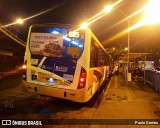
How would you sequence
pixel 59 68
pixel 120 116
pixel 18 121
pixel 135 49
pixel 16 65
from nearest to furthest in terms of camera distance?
1. pixel 18 121
2. pixel 120 116
3. pixel 59 68
4. pixel 16 65
5. pixel 135 49

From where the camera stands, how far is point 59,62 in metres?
8.57

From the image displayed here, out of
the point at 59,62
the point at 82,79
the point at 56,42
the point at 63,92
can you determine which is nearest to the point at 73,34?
the point at 56,42

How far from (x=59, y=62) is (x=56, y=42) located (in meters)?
0.78

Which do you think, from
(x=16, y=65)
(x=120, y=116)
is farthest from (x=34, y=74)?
(x=16, y=65)

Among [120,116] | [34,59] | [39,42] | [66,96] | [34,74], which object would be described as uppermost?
[39,42]

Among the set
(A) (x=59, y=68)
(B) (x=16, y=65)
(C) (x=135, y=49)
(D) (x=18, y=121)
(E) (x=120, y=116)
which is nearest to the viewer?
(D) (x=18, y=121)

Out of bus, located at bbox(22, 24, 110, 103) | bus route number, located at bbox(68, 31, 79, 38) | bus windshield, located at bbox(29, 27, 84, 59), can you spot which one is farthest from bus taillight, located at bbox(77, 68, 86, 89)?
bus route number, located at bbox(68, 31, 79, 38)

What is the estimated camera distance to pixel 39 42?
8836mm

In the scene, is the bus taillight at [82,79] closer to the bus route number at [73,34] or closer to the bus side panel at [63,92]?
the bus side panel at [63,92]

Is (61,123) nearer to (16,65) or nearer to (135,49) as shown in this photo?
(16,65)

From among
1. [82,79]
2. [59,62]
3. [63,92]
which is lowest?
[63,92]

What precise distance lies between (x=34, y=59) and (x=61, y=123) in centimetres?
314

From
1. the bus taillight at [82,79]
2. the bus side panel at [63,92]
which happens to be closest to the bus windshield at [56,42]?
the bus taillight at [82,79]

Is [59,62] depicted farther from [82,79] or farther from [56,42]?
[82,79]
